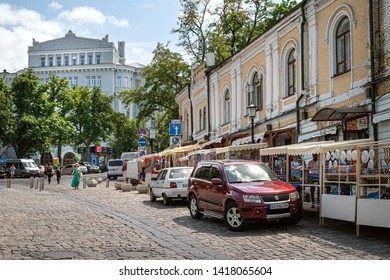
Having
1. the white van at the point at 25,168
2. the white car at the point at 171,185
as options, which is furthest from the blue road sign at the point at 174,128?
the white van at the point at 25,168

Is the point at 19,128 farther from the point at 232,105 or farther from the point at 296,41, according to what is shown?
the point at 296,41

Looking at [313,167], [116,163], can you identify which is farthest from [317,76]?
[116,163]

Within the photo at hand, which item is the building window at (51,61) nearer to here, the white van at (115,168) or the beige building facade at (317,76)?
the beige building facade at (317,76)

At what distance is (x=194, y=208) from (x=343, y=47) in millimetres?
6926

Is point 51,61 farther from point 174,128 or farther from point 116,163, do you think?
point 116,163

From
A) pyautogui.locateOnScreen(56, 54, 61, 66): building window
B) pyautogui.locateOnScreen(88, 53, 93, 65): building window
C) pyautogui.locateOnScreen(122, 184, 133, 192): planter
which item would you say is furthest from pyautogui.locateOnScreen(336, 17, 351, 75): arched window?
pyautogui.locateOnScreen(122, 184, 133, 192): planter

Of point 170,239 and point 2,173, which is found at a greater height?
point 2,173

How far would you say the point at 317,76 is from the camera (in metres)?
16.8

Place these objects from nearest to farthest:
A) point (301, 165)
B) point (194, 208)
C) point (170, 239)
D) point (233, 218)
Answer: point (170, 239) → point (233, 218) → point (194, 208) → point (301, 165)

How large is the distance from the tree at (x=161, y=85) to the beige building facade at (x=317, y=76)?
39.5 feet

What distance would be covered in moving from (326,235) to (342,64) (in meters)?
7.41

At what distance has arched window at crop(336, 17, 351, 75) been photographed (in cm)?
1516

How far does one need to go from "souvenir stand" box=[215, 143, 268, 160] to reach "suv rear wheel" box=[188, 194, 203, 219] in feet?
16.2

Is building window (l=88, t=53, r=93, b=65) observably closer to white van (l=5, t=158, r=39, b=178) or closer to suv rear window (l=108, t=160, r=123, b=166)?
white van (l=5, t=158, r=39, b=178)
